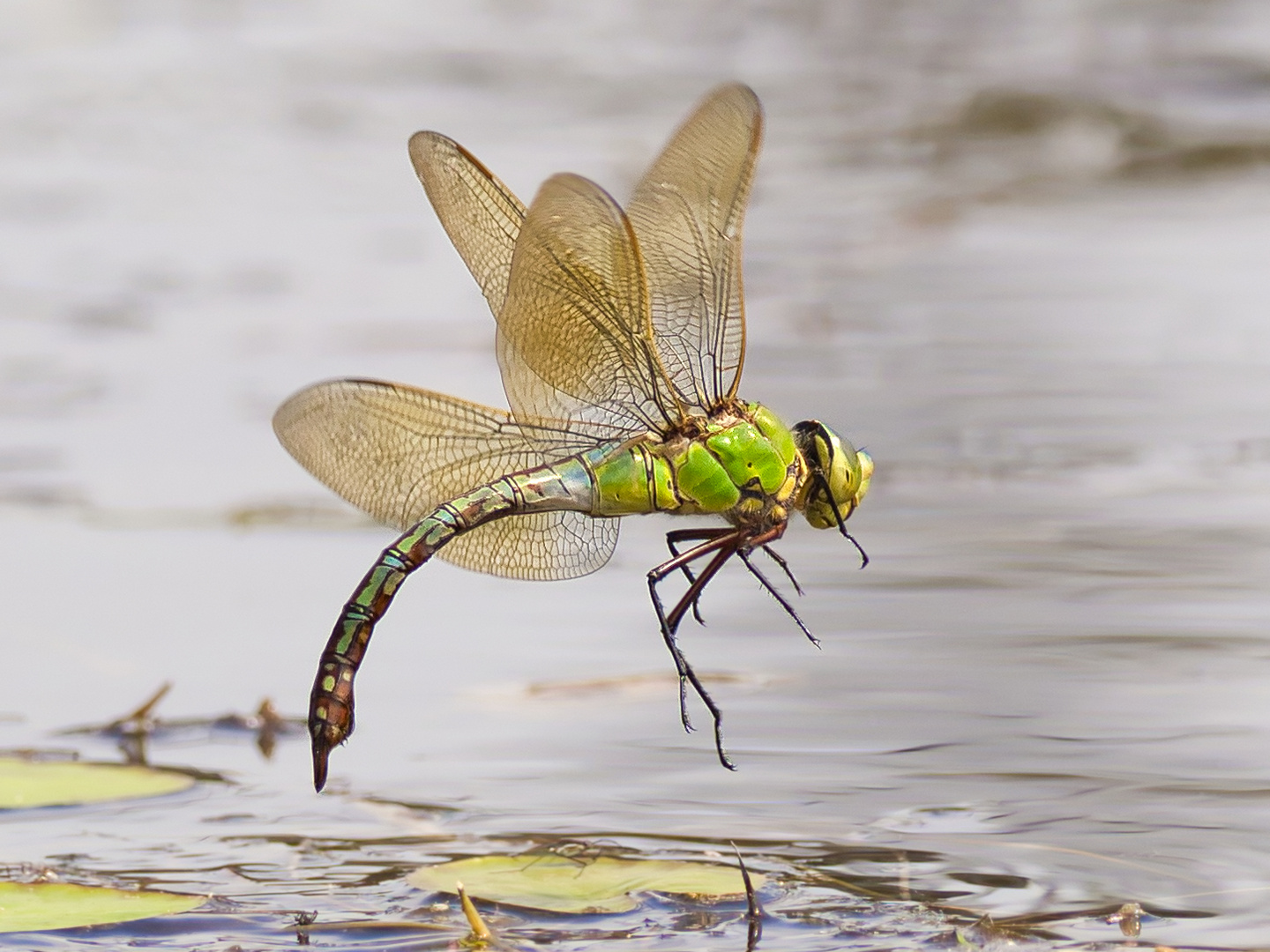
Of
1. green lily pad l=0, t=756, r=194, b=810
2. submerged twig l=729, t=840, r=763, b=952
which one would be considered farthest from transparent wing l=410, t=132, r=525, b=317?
submerged twig l=729, t=840, r=763, b=952

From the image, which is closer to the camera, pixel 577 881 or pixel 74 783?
pixel 577 881

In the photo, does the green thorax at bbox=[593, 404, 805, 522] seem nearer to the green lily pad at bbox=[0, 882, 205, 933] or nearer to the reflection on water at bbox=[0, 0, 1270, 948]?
the reflection on water at bbox=[0, 0, 1270, 948]

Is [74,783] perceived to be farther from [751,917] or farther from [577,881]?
[751,917]

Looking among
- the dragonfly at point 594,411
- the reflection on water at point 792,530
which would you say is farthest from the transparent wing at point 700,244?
the reflection on water at point 792,530

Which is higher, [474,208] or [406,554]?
[474,208]

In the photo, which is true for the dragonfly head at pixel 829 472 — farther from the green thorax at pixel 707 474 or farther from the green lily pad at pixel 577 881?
the green lily pad at pixel 577 881

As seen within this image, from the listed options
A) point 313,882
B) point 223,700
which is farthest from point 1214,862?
point 223,700

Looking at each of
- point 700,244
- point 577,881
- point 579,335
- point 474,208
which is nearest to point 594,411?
point 579,335
